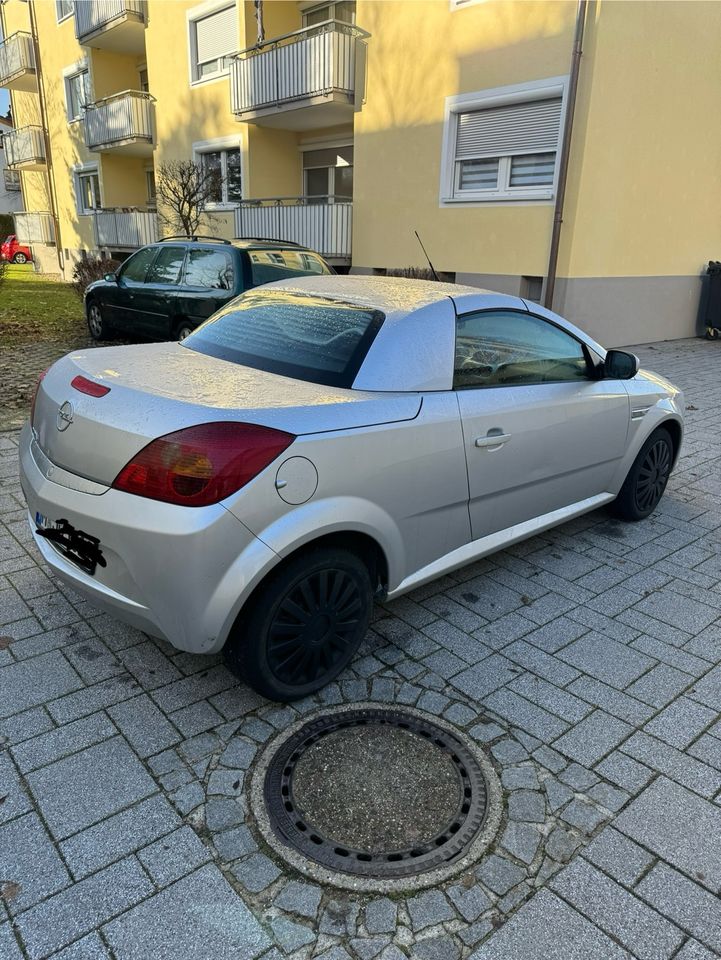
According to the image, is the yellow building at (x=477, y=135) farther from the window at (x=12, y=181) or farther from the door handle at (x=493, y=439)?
the window at (x=12, y=181)

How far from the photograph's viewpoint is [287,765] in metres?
2.45

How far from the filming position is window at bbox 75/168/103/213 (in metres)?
23.9

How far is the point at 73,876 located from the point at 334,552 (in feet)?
4.36

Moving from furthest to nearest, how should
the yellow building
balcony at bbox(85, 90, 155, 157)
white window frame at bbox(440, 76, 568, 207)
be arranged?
balcony at bbox(85, 90, 155, 157) → the yellow building → white window frame at bbox(440, 76, 568, 207)

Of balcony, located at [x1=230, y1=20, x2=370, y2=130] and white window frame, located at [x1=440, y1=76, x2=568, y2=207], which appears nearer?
white window frame, located at [x1=440, y1=76, x2=568, y2=207]

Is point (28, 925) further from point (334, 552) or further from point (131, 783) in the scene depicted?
point (334, 552)

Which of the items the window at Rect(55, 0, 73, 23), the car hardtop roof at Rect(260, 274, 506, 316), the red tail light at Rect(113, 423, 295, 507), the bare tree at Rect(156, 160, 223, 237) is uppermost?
the window at Rect(55, 0, 73, 23)

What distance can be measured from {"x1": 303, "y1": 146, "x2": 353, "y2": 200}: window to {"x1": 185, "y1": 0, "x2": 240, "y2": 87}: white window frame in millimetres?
2667

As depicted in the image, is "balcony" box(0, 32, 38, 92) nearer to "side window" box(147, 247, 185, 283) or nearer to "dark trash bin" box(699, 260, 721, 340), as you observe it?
"side window" box(147, 247, 185, 283)

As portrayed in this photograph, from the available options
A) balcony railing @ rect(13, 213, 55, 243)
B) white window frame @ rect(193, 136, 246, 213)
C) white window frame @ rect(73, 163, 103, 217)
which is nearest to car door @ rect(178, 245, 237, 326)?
white window frame @ rect(193, 136, 246, 213)

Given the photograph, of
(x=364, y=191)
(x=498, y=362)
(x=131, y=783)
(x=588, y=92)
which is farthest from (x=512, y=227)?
(x=131, y=783)

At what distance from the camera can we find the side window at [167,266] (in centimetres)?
915

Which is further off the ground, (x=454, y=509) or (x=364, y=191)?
(x=364, y=191)

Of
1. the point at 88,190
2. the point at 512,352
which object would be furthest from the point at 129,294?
the point at 88,190
